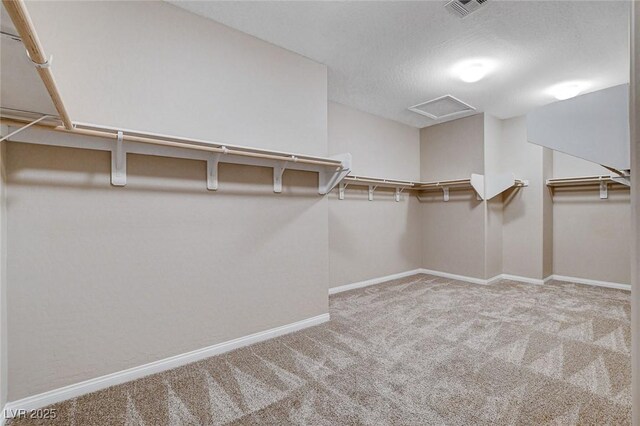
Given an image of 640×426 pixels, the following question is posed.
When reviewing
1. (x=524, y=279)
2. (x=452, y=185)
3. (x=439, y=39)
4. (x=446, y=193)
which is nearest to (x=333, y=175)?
(x=439, y=39)

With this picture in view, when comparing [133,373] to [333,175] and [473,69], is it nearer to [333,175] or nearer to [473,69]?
[333,175]

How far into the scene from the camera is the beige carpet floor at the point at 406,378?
159cm

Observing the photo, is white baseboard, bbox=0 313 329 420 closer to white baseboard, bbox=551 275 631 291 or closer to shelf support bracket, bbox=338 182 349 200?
shelf support bracket, bbox=338 182 349 200

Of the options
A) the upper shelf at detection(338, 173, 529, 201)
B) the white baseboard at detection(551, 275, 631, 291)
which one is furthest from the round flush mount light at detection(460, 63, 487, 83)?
the white baseboard at detection(551, 275, 631, 291)

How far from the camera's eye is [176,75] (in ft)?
6.94

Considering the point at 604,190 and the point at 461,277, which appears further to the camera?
the point at 461,277

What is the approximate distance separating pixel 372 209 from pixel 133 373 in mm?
3330

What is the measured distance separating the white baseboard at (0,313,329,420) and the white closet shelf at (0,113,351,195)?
3.97 ft

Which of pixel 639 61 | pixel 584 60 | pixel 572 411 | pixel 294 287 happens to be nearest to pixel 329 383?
pixel 294 287

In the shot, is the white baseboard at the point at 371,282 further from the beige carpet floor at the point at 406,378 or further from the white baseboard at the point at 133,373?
the white baseboard at the point at 133,373

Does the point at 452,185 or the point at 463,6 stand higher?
the point at 463,6

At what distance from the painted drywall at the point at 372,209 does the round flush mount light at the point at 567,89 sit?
1.92 metres

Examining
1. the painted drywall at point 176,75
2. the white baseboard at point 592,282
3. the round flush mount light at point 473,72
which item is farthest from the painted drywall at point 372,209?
the white baseboard at point 592,282

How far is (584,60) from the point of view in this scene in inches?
111
